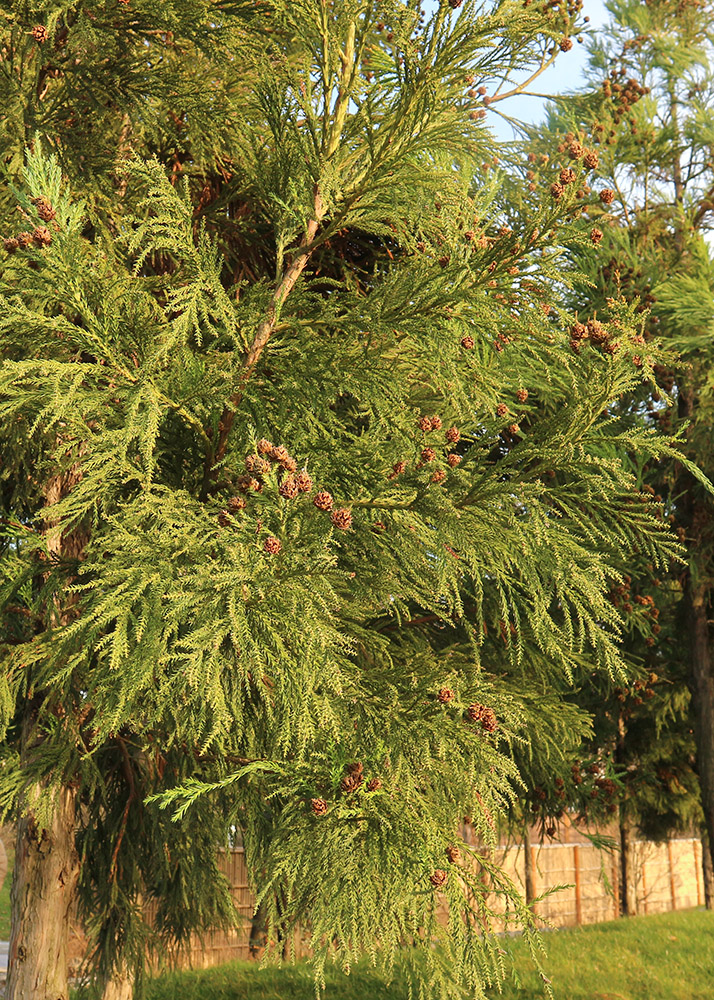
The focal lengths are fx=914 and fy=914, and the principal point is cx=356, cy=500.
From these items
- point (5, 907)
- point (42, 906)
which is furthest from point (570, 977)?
point (5, 907)

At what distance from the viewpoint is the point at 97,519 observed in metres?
5.01

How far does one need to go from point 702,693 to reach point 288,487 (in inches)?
274

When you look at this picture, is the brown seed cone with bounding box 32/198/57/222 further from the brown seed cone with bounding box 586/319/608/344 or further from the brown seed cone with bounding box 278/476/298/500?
the brown seed cone with bounding box 586/319/608/344

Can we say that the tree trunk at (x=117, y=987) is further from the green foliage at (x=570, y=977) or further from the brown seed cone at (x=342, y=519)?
the brown seed cone at (x=342, y=519)

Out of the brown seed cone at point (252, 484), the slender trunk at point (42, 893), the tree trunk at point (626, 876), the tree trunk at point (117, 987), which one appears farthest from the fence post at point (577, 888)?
the brown seed cone at point (252, 484)

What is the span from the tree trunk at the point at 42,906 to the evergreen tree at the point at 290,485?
2cm

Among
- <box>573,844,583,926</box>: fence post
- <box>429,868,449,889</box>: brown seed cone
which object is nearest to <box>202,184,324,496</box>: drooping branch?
<box>429,868,449,889</box>: brown seed cone

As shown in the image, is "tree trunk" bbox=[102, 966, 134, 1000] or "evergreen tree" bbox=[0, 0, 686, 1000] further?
"tree trunk" bbox=[102, 966, 134, 1000]

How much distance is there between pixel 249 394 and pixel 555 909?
Answer: 51.7 ft

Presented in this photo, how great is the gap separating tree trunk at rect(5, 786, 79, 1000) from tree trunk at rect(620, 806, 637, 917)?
8784mm

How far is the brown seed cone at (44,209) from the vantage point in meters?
3.78

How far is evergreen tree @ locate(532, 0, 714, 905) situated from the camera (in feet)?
28.6

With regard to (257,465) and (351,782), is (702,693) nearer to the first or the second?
(351,782)

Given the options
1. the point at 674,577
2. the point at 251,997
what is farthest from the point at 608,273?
the point at 251,997
